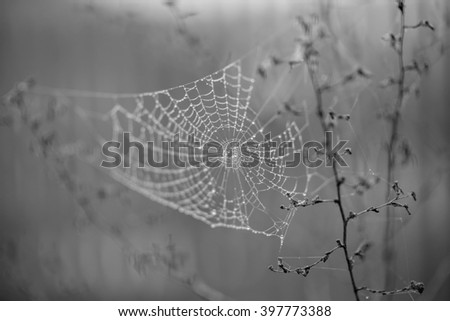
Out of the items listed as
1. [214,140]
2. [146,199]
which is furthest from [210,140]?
[146,199]

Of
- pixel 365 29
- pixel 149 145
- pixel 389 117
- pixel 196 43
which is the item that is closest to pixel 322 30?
pixel 389 117

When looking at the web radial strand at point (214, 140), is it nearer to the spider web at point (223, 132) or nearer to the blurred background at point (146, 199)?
the spider web at point (223, 132)

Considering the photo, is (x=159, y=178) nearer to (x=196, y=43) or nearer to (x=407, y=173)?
(x=196, y=43)

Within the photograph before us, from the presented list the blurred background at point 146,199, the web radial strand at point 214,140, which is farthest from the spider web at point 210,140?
the blurred background at point 146,199

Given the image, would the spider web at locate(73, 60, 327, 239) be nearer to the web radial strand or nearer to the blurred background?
the web radial strand

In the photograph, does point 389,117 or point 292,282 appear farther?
point 292,282

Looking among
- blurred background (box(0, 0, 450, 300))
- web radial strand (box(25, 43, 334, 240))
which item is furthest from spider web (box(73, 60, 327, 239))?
blurred background (box(0, 0, 450, 300))

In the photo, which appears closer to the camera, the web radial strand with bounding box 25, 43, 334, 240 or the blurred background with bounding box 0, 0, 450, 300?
the web radial strand with bounding box 25, 43, 334, 240

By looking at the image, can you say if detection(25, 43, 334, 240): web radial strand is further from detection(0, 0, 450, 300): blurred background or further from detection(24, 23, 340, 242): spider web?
detection(0, 0, 450, 300): blurred background
